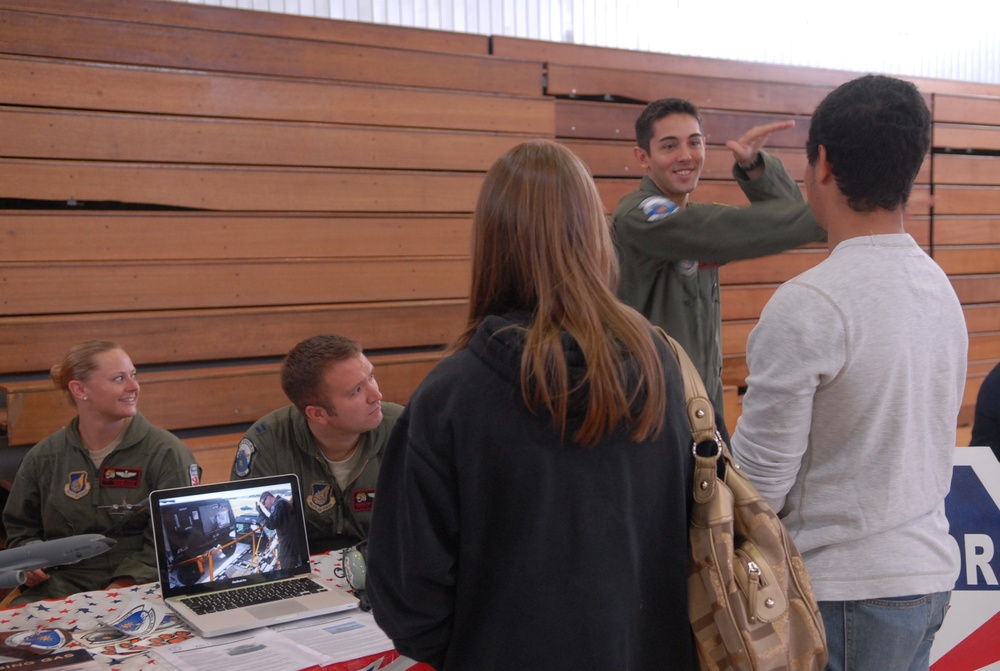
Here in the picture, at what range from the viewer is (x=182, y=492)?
6.98 feet

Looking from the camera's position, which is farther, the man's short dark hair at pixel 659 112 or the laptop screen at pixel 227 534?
the man's short dark hair at pixel 659 112

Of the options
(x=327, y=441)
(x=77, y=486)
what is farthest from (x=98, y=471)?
(x=327, y=441)

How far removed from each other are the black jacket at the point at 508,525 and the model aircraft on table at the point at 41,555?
3.35 feet

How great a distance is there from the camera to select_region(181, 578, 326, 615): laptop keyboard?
78.7 inches

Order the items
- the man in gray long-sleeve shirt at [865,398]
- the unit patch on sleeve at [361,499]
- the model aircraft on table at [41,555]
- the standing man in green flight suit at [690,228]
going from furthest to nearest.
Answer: the unit patch on sleeve at [361,499] → the standing man in green flight suit at [690,228] → the model aircraft on table at [41,555] → the man in gray long-sleeve shirt at [865,398]

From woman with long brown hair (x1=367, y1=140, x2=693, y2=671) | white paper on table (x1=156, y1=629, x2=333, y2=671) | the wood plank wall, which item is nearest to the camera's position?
woman with long brown hair (x1=367, y1=140, x2=693, y2=671)

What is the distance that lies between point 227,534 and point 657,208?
4.50 feet

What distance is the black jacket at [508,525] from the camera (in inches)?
47.9

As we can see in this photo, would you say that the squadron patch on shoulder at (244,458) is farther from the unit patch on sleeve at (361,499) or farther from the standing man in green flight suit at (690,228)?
the standing man in green flight suit at (690,228)

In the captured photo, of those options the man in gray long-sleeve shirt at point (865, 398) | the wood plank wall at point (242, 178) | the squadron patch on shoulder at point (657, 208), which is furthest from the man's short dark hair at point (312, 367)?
the wood plank wall at point (242, 178)

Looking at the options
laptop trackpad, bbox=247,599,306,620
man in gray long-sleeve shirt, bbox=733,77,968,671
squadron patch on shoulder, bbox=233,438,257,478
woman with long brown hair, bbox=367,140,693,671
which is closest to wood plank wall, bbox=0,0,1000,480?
squadron patch on shoulder, bbox=233,438,257,478

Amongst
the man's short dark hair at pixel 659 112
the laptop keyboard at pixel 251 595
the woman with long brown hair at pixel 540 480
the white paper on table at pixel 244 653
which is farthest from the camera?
the man's short dark hair at pixel 659 112

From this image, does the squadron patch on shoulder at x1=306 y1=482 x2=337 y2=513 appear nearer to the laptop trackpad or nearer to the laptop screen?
the laptop screen

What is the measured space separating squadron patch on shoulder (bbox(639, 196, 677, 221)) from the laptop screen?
45.3 inches
